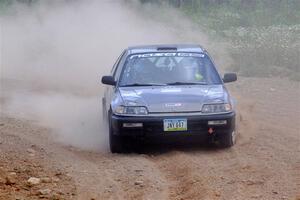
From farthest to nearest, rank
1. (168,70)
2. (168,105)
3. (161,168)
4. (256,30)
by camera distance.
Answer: (256,30) → (168,70) → (168,105) → (161,168)

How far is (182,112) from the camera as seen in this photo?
404 inches

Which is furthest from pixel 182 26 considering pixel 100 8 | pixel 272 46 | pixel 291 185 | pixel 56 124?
pixel 291 185

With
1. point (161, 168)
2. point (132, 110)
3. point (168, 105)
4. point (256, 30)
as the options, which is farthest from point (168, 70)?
point (256, 30)

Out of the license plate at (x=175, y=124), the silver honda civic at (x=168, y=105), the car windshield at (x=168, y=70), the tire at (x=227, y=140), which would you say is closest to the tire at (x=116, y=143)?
the silver honda civic at (x=168, y=105)

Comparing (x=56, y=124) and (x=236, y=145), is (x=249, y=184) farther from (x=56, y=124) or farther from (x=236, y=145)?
(x=56, y=124)

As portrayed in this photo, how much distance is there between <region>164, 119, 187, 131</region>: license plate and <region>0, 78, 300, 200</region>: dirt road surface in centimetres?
34

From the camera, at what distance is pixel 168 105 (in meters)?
10.3

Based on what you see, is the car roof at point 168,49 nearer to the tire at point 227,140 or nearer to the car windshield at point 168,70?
the car windshield at point 168,70

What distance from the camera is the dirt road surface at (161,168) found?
8.06 metres

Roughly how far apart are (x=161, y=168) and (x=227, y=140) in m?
1.47

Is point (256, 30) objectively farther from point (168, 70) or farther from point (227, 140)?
point (227, 140)

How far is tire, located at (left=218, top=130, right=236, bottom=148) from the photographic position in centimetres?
1042

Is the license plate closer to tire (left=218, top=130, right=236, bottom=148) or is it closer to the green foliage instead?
tire (left=218, top=130, right=236, bottom=148)

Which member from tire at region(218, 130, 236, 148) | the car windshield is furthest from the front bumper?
the car windshield
